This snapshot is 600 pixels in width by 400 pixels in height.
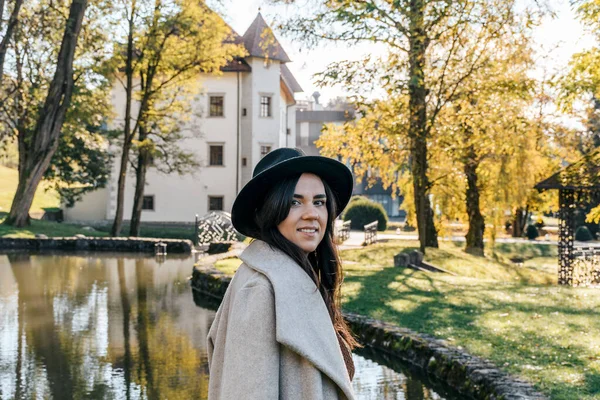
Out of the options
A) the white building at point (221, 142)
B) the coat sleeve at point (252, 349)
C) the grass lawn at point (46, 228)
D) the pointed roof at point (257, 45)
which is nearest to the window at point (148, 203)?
the white building at point (221, 142)

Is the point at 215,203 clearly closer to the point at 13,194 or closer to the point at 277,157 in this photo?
the point at 13,194

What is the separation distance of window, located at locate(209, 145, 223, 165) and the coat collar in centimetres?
4434

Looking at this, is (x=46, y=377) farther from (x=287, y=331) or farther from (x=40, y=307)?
(x=287, y=331)

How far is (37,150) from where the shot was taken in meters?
24.3

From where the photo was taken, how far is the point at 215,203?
153 feet

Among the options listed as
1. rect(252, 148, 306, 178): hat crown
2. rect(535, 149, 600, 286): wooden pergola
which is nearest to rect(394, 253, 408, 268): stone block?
rect(535, 149, 600, 286): wooden pergola

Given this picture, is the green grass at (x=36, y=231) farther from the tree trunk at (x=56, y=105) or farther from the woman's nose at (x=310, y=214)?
the woman's nose at (x=310, y=214)

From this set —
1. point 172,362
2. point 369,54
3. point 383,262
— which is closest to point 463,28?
point 369,54

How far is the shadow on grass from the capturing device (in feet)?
25.2

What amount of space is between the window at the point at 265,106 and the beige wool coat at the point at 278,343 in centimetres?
4487

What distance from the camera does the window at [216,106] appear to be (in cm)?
4694

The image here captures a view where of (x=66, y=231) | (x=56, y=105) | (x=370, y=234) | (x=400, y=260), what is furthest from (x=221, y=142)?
(x=400, y=260)

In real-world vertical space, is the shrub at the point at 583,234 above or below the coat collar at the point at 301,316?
below

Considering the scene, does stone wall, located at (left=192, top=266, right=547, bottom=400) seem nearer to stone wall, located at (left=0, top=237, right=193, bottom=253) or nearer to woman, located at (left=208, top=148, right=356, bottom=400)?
woman, located at (left=208, top=148, right=356, bottom=400)
